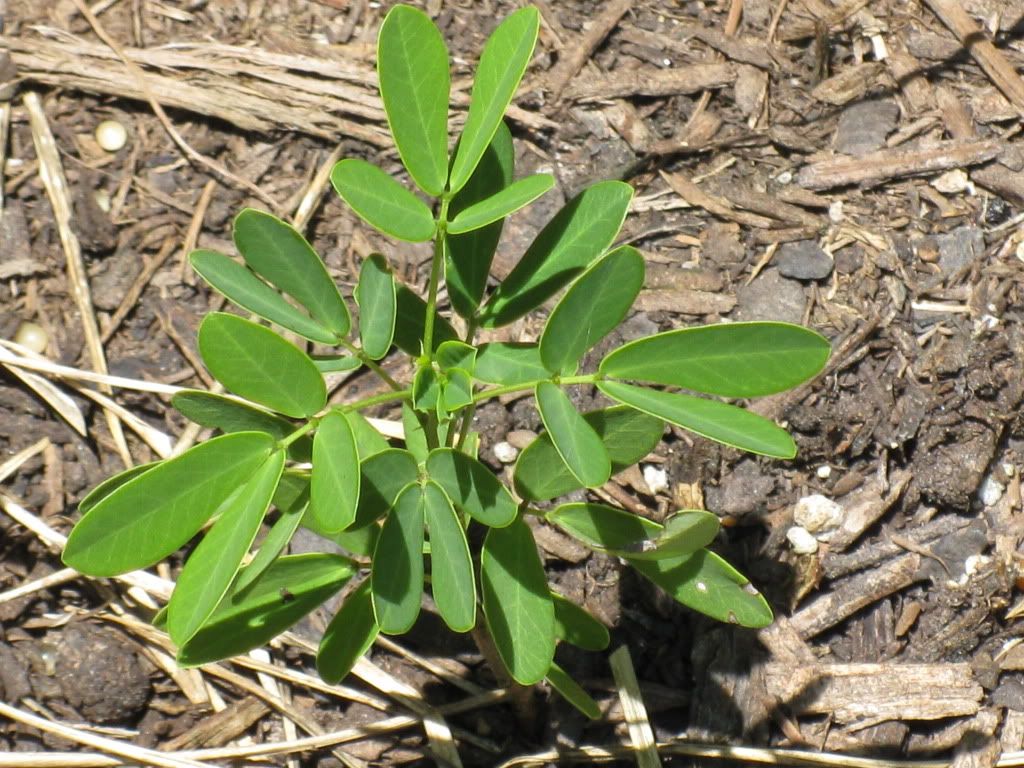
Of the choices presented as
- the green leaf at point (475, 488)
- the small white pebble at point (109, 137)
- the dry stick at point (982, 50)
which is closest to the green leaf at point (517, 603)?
the green leaf at point (475, 488)

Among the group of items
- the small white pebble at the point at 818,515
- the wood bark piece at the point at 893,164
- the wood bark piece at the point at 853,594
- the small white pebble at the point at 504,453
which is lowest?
the wood bark piece at the point at 853,594

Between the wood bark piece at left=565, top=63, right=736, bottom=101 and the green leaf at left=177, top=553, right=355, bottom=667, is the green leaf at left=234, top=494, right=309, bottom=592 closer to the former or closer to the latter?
the green leaf at left=177, top=553, right=355, bottom=667

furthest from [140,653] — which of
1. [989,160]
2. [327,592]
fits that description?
[989,160]

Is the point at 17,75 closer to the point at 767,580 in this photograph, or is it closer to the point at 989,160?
the point at 767,580

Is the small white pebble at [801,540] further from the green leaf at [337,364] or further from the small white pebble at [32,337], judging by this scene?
the small white pebble at [32,337]

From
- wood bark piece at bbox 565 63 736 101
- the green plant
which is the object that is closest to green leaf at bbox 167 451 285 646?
the green plant

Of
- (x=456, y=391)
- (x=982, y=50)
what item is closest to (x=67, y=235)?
(x=456, y=391)
